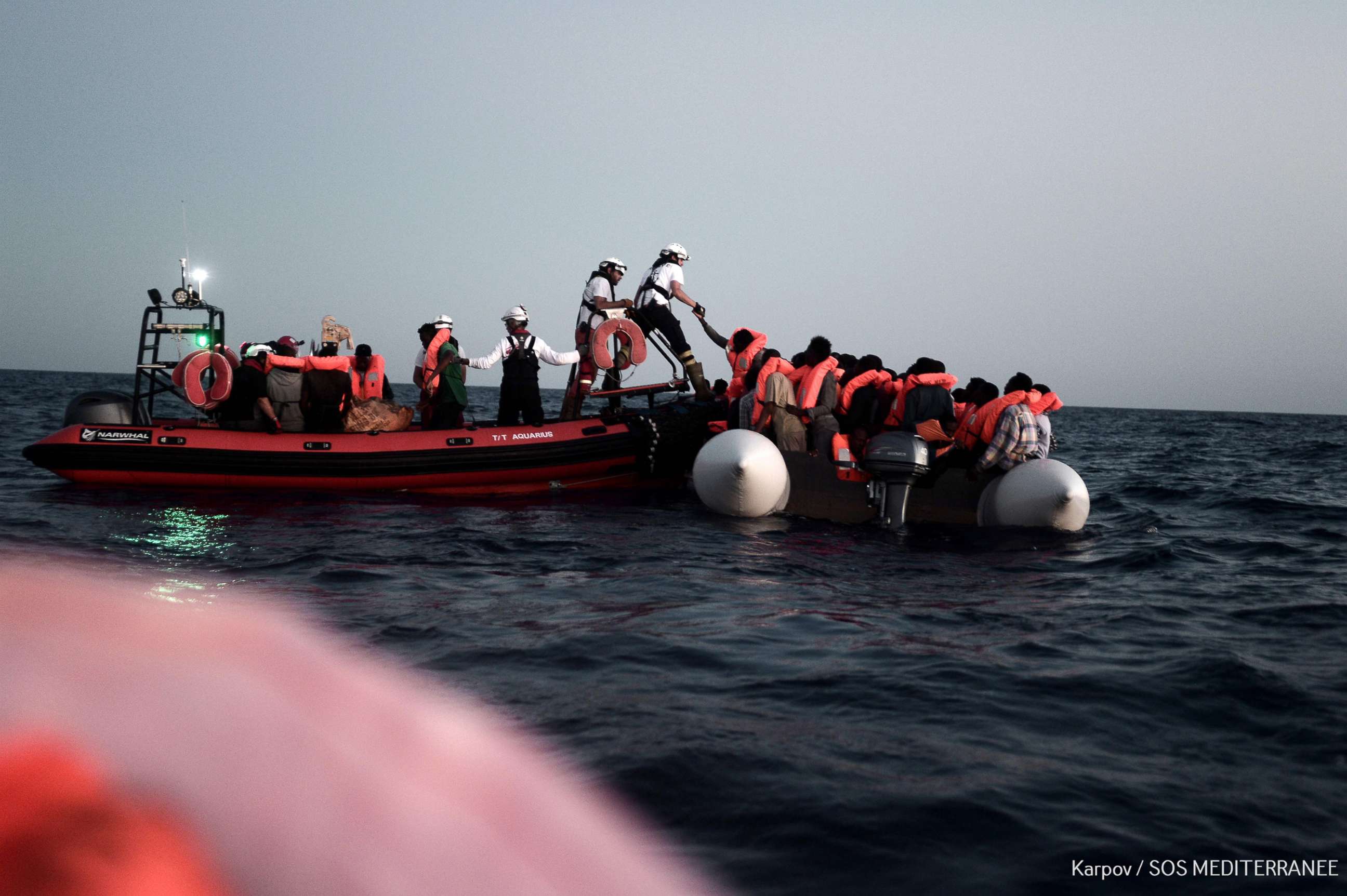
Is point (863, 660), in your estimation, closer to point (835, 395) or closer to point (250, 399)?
point (835, 395)

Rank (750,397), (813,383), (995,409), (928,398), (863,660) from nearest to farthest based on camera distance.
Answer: (863,660)
(995,409)
(928,398)
(813,383)
(750,397)

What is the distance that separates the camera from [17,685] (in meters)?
2.62

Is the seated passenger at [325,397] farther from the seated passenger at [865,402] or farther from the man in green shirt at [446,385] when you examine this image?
the seated passenger at [865,402]

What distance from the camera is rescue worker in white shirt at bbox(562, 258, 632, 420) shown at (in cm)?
1308

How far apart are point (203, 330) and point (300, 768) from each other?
Answer: 12387 millimetres

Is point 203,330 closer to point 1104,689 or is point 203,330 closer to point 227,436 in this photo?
point 227,436

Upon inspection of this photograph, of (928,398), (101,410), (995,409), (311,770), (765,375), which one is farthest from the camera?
(101,410)

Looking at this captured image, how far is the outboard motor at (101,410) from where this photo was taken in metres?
12.6

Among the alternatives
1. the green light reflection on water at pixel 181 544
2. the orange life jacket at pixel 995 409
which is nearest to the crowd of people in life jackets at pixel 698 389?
the orange life jacket at pixel 995 409

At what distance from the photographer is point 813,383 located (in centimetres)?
1156

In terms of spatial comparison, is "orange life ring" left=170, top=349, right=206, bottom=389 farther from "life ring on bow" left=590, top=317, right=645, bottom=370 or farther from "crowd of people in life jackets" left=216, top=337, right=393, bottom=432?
"life ring on bow" left=590, top=317, right=645, bottom=370

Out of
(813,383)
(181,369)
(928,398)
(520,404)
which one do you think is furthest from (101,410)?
(928,398)

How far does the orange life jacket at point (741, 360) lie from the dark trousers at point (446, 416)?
3703 mm

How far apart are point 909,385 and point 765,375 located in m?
1.73
